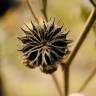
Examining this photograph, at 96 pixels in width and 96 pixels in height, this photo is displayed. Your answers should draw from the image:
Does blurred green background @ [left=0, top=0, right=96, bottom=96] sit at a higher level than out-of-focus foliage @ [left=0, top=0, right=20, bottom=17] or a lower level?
lower

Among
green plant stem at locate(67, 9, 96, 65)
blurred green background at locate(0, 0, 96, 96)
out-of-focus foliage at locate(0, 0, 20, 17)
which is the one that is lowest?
green plant stem at locate(67, 9, 96, 65)

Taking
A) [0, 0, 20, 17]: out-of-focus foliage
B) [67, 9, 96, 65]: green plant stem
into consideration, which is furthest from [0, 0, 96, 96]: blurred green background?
[67, 9, 96, 65]: green plant stem

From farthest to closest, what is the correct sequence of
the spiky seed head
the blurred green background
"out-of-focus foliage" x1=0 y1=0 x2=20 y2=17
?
"out-of-focus foliage" x1=0 y1=0 x2=20 y2=17 → the blurred green background → the spiky seed head

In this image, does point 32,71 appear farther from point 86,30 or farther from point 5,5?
point 86,30

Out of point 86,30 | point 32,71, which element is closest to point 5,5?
point 32,71

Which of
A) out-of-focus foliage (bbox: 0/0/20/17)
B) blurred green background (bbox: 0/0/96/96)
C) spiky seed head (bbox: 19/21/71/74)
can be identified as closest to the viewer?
spiky seed head (bbox: 19/21/71/74)

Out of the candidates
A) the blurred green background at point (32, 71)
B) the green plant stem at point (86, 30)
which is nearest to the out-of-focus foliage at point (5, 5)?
the blurred green background at point (32, 71)

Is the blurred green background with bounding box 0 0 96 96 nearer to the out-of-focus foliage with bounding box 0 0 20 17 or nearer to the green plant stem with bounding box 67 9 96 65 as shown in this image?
the out-of-focus foliage with bounding box 0 0 20 17

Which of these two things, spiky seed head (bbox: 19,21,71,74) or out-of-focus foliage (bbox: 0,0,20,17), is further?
out-of-focus foliage (bbox: 0,0,20,17)

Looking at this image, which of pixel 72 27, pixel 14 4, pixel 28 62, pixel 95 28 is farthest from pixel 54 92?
pixel 28 62
